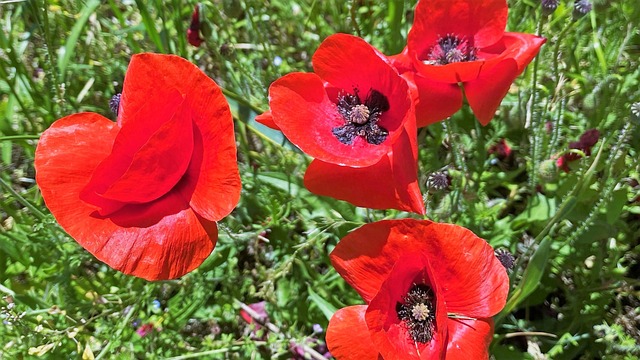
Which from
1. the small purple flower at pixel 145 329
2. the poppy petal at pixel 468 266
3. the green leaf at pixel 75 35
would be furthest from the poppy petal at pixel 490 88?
the green leaf at pixel 75 35

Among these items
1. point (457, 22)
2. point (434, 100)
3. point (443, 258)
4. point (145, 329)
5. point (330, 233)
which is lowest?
point (145, 329)

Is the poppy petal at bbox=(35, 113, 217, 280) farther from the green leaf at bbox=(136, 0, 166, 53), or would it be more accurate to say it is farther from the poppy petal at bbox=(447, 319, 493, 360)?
the green leaf at bbox=(136, 0, 166, 53)

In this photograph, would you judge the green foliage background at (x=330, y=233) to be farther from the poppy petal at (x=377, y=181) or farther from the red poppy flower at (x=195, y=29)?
the poppy petal at (x=377, y=181)

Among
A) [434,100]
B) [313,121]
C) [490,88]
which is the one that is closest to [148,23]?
[313,121]

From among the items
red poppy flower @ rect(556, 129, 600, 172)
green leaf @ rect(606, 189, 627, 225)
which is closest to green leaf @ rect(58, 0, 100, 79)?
red poppy flower @ rect(556, 129, 600, 172)

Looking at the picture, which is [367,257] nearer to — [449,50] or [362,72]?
[362,72]

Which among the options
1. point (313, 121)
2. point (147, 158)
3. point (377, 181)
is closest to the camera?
point (147, 158)
